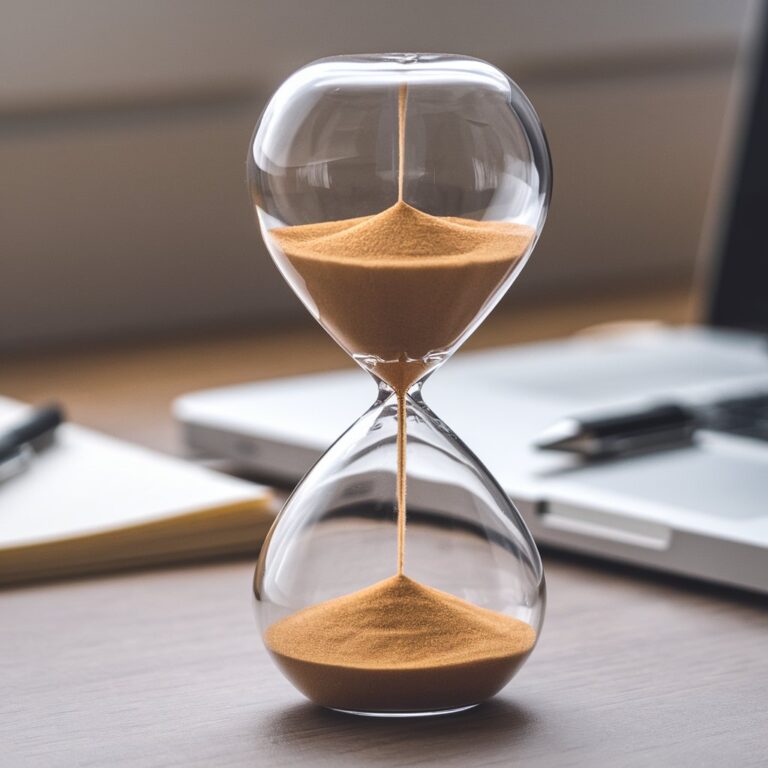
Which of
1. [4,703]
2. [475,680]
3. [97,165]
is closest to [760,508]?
[475,680]

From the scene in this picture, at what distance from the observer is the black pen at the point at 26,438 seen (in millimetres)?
845

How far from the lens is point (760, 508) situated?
69 centimetres

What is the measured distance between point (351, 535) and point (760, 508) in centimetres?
25

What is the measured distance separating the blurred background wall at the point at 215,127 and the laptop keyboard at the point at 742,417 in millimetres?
779

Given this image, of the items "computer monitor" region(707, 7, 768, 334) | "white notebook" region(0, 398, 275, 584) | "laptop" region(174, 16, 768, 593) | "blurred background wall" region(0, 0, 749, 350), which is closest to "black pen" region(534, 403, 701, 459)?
"laptop" region(174, 16, 768, 593)

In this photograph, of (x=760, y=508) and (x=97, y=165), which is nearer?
(x=760, y=508)

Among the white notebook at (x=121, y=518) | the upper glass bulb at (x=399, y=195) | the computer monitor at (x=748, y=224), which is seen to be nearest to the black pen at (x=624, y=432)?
the white notebook at (x=121, y=518)

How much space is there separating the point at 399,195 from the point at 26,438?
448 mm

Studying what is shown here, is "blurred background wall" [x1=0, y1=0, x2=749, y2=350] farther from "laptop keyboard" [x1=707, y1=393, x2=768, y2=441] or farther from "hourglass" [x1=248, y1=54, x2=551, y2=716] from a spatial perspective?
"hourglass" [x1=248, y1=54, x2=551, y2=716]

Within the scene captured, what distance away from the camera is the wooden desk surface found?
0.50 metres

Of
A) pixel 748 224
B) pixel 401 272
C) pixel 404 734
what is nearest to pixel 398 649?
pixel 404 734

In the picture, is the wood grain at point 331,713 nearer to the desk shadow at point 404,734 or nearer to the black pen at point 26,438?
the desk shadow at point 404,734

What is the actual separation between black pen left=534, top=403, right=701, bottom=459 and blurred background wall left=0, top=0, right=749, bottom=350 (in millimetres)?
837

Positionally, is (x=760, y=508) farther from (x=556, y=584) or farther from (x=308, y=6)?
(x=308, y=6)
